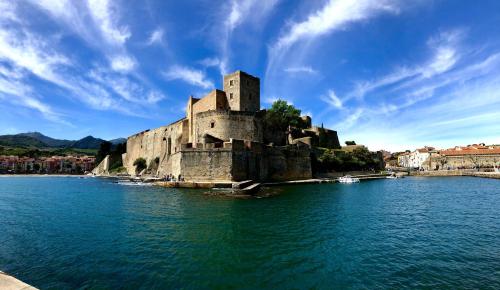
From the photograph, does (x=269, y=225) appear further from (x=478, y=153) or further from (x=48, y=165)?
(x=48, y=165)

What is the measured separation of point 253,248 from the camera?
9.22 m

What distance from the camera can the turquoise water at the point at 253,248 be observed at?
688 centimetres

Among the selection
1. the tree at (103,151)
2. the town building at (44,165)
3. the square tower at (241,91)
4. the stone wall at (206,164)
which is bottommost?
the stone wall at (206,164)

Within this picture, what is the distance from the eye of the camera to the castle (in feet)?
95.9

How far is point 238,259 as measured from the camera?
827 cm

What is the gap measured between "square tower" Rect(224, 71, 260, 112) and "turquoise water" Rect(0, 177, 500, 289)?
24140mm

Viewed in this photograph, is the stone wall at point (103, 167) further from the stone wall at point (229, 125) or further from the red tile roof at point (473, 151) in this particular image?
the red tile roof at point (473, 151)

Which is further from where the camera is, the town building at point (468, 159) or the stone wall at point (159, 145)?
the town building at point (468, 159)

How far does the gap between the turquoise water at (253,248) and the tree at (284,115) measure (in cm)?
2697

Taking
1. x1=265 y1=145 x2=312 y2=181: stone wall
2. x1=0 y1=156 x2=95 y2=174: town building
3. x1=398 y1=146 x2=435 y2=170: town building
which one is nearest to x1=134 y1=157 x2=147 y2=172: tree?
x1=265 y1=145 x2=312 y2=181: stone wall

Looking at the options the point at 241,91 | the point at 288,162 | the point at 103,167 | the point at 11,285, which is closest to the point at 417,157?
the point at 288,162

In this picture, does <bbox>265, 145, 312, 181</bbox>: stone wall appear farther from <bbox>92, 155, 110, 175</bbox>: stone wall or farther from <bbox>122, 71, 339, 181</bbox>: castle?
<bbox>92, 155, 110, 175</bbox>: stone wall

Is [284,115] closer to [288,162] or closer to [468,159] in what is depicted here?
[288,162]

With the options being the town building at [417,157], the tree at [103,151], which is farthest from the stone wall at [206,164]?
the town building at [417,157]
